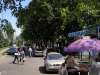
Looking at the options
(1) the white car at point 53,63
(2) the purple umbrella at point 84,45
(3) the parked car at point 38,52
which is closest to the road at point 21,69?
(1) the white car at point 53,63

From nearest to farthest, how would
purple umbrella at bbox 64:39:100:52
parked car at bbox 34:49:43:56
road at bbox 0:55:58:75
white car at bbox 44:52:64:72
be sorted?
purple umbrella at bbox 64:39:100:52 < road at bbox 0:55:58:75 < white car at bbox 44:52:64:72 < parked car at bbox 34:49:43:56

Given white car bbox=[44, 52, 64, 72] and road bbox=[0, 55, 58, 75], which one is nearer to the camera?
road bbox=[0, 55, 58, 75]

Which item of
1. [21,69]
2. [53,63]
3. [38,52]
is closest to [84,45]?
[53,63]

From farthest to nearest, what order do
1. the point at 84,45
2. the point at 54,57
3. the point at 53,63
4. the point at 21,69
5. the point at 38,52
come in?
the point at 38,52 < the point at 21,69 < the point at 54,57 < the point at 53,63 < the point at 84,45

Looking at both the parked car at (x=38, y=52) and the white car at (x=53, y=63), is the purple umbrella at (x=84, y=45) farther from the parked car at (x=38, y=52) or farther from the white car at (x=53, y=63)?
the parked car at (x=38, y=52)

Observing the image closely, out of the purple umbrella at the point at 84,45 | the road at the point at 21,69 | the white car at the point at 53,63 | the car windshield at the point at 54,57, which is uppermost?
the purple umbrella at the point at 84,45

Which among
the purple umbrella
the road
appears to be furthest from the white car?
the purple umbrella

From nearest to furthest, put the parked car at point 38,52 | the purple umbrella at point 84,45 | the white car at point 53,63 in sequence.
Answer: the purple umbrella at point 84,45 → the white car at point 53,63 → the parked car at point 38,52

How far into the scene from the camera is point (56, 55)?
1202 inches

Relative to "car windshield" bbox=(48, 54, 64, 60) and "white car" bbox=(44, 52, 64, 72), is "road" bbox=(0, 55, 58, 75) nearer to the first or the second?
"white car" bbox=(44, 52, 64, 72)

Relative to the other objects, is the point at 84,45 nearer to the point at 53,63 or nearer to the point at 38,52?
the point at 53,63

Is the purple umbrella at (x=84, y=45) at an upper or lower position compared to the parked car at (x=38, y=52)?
upper

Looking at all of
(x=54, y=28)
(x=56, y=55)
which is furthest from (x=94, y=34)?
(x=54, y=28)

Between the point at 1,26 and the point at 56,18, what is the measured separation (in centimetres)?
4941
